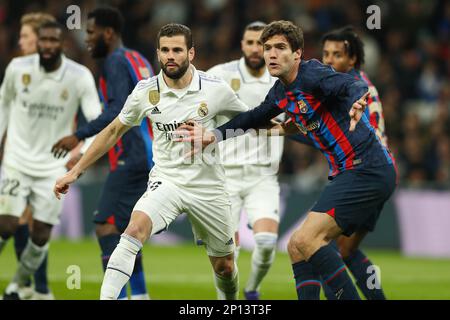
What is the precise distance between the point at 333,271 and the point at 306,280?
48 centimetres

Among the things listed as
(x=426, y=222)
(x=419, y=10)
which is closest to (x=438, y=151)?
(x=426, y=222)

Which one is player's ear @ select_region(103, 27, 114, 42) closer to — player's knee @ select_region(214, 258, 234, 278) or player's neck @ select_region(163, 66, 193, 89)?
player's neck @ select_region(163, 66, 193, 89)

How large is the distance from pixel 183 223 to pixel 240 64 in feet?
24.1

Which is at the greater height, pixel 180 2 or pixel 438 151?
pixel 180 2

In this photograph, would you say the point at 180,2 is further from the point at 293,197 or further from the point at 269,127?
the point at 269,127

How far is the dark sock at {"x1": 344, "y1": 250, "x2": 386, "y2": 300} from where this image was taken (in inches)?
329

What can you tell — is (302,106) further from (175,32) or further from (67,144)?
(67,144)

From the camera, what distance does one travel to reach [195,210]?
7.22 m

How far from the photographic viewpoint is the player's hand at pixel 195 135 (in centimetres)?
695

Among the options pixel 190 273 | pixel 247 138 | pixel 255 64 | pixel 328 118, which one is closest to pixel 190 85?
pixel 328 118

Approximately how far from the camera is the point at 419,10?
1962 cm

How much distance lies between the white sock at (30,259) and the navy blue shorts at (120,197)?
897 mm

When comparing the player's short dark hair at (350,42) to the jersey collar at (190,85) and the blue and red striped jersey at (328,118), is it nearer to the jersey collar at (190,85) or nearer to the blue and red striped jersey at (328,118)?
the blue and red striped jersey at (328,118)

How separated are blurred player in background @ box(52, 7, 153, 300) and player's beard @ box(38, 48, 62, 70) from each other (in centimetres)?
60
